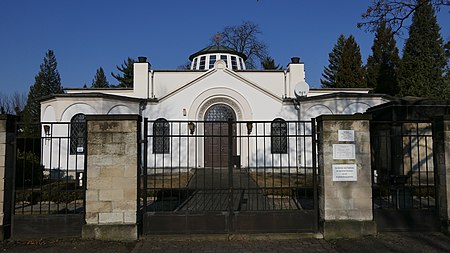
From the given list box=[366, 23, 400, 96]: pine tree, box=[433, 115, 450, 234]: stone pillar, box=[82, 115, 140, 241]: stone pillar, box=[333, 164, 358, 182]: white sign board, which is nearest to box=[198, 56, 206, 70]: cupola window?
box=[366, 23, 400, 96]: pine tree

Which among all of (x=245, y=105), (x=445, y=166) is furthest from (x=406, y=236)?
(x=245, y=105)

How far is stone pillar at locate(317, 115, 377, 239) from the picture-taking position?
6902 millimetres

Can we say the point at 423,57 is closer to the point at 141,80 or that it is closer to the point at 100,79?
the point at 141,80

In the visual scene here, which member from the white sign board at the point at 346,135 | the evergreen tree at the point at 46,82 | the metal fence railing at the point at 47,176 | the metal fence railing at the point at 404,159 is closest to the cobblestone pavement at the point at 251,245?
the metal fence railing at the point at 47,176

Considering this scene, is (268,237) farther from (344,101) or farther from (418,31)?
(418,31)

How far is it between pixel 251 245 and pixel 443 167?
4427mm

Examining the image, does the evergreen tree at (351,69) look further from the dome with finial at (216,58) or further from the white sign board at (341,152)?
the white sign board at (341,152)

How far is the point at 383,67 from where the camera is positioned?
36969 mm

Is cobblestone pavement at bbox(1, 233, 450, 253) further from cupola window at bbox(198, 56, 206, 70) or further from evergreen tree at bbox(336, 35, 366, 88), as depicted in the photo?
evergreen tree at bbox(336, 35, 366, 88)

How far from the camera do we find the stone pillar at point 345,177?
6.90 metres

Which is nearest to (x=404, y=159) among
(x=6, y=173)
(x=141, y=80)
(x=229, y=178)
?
(x=229, y=178)

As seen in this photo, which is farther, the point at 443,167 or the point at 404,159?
the point at 404,159

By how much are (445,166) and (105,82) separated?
193 ft

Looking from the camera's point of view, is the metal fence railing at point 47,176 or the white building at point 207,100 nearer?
the metal fence railing at point 47,176
